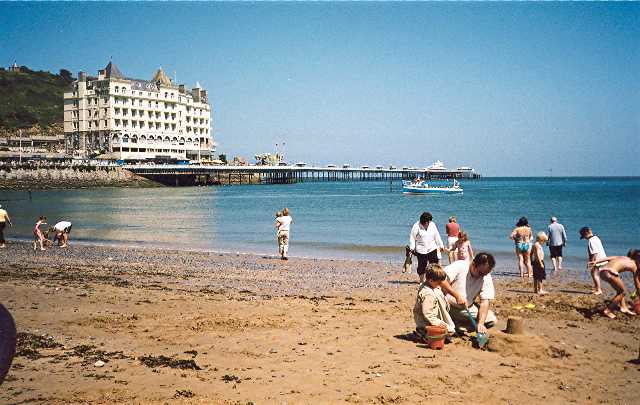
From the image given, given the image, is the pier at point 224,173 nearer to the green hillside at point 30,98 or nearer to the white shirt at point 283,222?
the green hillside at point 30,98

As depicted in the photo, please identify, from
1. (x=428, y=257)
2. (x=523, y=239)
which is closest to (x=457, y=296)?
(x=428, y=257)

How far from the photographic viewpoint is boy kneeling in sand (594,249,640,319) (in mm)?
8381

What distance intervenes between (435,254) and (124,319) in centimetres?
533

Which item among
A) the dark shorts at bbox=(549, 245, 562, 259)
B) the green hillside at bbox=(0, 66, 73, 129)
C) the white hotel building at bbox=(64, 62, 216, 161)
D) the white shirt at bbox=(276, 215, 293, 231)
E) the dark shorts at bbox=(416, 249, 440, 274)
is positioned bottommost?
the dark shorts at bbox=(549, 245, 562, 259)

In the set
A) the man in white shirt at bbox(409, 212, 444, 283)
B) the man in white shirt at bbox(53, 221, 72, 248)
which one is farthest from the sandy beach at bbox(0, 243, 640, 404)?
the man in white shirt at bbox(53, 221, 72, 248)

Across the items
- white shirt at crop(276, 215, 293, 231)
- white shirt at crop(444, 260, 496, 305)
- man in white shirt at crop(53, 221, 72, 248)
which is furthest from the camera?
man in white shirt at crop(53, 221, 72, 248)

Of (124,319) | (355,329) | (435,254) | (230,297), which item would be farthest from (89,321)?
(435,254)

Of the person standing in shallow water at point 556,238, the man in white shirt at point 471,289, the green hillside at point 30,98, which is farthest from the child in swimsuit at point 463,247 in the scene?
the green hillside at point 30,98

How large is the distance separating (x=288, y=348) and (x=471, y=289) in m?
2.26

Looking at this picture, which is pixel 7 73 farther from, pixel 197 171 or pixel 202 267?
pixel 202 267

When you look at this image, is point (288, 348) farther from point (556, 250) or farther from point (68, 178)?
point (68, 178)

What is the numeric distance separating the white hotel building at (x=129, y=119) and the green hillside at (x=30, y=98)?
36.9 meters

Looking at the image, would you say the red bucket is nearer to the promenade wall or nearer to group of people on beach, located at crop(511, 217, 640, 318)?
group of people on beach, located at crop(511, 217, 640, 318)

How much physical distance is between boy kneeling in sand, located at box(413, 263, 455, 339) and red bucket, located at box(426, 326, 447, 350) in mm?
111
